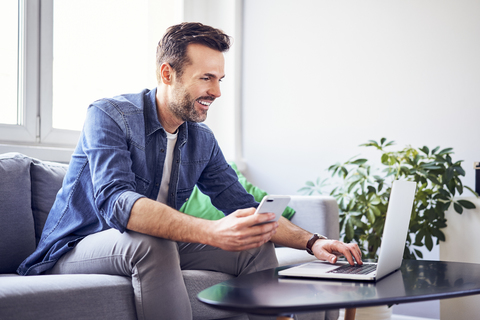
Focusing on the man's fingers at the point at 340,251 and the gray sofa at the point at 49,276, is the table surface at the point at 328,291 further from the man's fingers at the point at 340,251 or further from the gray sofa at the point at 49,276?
the gray sofa at the point at 49,276

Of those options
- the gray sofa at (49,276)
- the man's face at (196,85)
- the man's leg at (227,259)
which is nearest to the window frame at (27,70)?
the gray sofa at (49,276)

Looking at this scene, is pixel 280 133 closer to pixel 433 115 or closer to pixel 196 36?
pixel 433 115

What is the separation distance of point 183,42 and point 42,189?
28.2 inches

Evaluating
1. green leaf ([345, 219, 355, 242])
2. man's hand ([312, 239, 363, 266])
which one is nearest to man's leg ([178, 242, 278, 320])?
man's hand ([312, 239, 363, 266])

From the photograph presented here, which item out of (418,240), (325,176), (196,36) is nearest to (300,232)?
(196,36)

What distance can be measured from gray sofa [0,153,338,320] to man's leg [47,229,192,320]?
0.15ft

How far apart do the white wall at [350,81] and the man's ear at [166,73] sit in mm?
1408

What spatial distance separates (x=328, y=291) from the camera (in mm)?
866

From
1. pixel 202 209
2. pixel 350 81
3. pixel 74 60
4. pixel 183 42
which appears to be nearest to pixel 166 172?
pixel 183 42

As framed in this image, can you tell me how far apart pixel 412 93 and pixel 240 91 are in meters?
1.12

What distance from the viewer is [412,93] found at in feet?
8.38

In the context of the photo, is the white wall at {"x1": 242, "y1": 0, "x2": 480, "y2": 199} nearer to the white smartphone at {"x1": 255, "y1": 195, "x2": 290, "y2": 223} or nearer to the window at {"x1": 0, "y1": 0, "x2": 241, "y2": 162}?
the window at {"x1": 0, "y1": 0, "x2": 241, "y2": 162}

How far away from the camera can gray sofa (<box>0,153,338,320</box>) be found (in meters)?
1.06

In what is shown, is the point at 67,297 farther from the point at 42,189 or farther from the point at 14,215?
the point at 42,189
